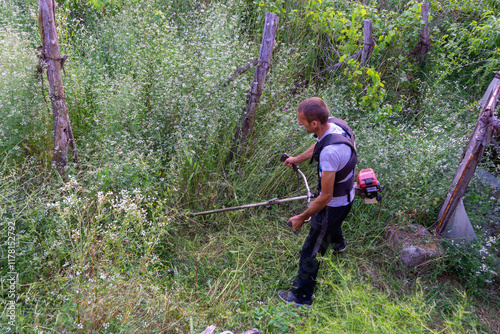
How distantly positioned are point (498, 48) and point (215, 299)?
20.7ft

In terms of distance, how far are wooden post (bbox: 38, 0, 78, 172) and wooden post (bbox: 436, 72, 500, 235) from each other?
14.4 ft

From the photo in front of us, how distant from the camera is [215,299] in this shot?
293 cm

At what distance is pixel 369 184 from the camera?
318cm

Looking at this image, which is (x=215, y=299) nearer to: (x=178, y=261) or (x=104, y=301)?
(x=178, y=261)

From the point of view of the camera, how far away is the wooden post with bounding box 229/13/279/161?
407 centimetres

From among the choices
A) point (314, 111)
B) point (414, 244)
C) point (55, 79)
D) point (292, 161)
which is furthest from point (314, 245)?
point (55, 79)

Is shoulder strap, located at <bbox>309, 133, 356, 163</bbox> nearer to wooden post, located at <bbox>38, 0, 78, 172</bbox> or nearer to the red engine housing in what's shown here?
the red engine housing

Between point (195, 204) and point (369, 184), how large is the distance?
202cm

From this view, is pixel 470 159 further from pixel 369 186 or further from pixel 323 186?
pixel 323 186

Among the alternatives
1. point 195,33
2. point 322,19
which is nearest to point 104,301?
point 195,33

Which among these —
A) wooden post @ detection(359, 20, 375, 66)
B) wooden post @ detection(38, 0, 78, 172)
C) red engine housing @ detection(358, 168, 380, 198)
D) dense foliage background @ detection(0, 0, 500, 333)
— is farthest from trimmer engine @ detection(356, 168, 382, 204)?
wooden post @ detection(359, 20, 375, 66)

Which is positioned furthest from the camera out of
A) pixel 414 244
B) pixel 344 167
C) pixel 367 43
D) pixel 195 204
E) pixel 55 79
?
pixel 367 43

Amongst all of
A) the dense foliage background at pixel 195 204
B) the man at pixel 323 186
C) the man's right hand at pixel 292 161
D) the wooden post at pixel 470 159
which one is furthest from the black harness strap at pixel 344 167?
the wooden post at pixel 470 159

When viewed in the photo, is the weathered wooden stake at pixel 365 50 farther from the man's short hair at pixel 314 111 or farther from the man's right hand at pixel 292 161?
the man's short hair at pixel 314 111
